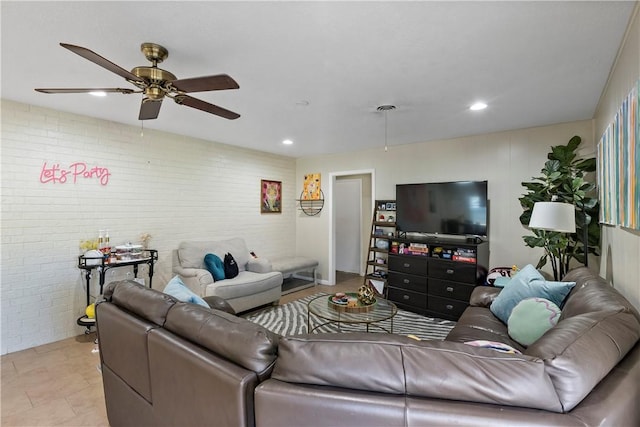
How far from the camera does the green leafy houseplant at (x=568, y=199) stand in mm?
2969

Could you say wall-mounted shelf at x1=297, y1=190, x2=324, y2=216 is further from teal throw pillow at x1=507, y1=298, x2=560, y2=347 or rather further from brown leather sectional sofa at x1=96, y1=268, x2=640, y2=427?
brown leather sectional sofa at x1=96, y1=268, x2=640, y2=427

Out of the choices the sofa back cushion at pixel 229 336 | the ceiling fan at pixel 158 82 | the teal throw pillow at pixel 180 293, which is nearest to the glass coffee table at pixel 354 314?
the teal throw pillow at pixel 180 293

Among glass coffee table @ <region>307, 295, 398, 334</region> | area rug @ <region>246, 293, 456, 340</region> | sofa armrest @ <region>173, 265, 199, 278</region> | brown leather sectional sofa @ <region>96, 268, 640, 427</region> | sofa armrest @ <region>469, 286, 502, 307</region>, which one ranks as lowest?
area rug @ <region>246, 293, 456, 340</region>

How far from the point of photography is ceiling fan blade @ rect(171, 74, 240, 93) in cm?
173

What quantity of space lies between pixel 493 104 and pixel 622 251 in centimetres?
162

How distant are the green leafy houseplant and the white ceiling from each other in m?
0.48

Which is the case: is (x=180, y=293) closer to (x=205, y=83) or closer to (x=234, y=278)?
(x=205, y=83)

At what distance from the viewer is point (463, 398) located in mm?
915

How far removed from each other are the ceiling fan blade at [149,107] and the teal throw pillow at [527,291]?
3.00m

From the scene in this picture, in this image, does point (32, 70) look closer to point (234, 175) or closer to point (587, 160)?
point (234, 175)

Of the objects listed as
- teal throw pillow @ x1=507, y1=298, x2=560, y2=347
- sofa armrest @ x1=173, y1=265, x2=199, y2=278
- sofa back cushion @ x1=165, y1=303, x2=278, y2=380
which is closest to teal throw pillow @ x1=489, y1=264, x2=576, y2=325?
teal throw pillow @ x1=507, y1=298, x2=560, y2=347

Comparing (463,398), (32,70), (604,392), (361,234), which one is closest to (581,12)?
(604,392)

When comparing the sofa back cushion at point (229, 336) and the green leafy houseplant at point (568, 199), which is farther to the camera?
the green leafy houseplant at point (568, 199)

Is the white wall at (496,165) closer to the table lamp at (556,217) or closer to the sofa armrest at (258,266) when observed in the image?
the table lamp at (556,217)
